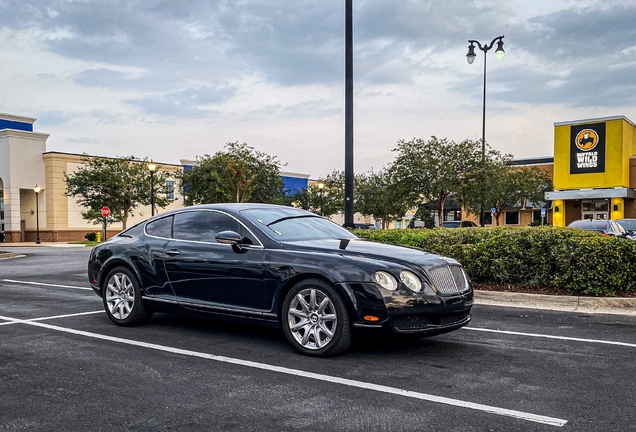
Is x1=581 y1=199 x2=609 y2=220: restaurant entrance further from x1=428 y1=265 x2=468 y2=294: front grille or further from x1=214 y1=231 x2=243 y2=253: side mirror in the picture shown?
x1=214 y1=231 x2=243 y2=253: side mirror

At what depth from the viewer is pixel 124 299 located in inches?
292

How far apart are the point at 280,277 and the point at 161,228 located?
7.28 ft

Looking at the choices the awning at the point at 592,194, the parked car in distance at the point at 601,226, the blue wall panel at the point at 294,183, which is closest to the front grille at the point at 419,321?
the parked car in distance at the point at 601,226

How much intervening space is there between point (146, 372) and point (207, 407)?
1.21m

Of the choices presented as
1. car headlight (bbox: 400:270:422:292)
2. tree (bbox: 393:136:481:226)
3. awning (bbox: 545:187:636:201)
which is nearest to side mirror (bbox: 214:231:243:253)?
car headlight (bbox: 400:270:422:292)

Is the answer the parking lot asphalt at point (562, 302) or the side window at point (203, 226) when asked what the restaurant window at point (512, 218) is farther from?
the side window at point (203, 226)

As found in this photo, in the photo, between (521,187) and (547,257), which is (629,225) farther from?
(521,187)

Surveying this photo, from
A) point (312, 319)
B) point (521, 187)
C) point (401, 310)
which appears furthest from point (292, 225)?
point (521, 187)

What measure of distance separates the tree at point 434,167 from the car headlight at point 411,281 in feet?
79.3

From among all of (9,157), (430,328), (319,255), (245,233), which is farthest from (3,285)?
(9,157)

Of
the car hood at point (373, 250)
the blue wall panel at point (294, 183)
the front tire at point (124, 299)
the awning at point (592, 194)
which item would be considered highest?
the blue wall panel at point (294, 183)

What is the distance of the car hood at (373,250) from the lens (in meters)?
5.79

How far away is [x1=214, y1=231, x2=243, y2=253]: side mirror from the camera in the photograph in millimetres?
6316

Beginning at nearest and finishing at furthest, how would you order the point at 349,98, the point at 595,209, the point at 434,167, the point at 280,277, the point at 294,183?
the point at 280,277, the point at 349,98, the point at 434,167, the point at 595,209, the point at 294,183
